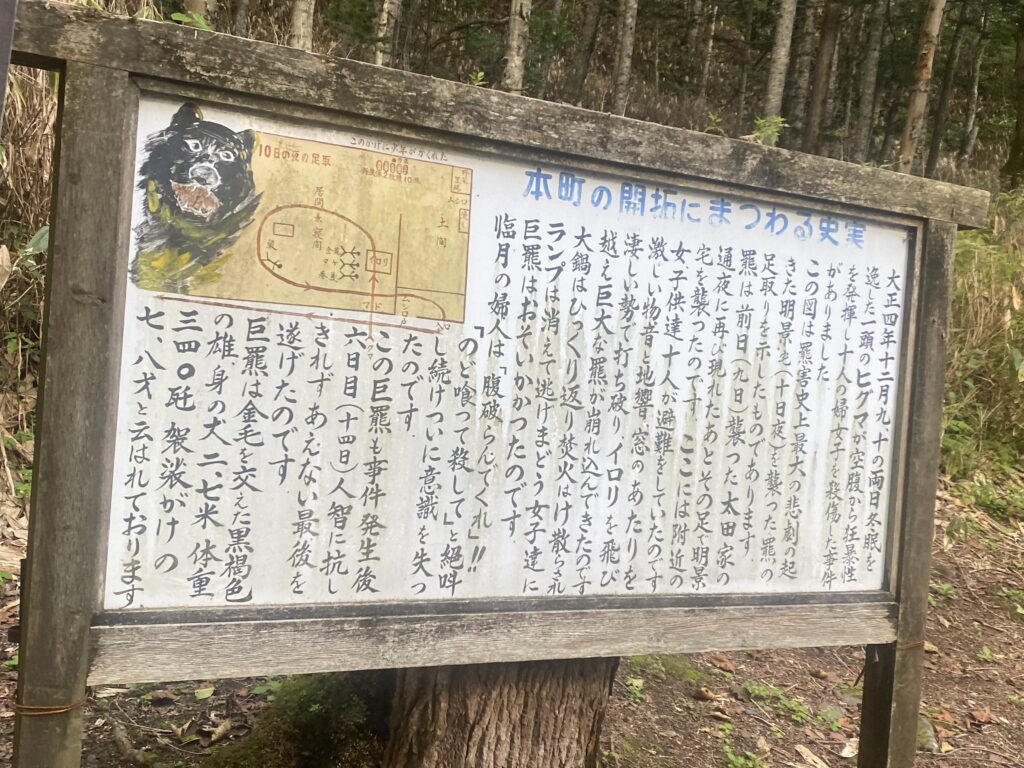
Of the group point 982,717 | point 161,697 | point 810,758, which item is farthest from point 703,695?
point 161,697

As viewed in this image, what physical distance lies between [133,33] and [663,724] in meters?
A: 3.19

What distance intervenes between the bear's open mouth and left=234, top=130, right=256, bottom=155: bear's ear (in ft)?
0.45

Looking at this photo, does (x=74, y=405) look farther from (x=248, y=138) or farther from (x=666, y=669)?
(x=666, y=669)

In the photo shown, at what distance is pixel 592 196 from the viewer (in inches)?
87.2

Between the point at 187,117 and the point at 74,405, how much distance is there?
0.70 meters

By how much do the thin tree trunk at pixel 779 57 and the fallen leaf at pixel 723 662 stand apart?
717cm

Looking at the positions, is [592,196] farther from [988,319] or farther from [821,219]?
[988,319]

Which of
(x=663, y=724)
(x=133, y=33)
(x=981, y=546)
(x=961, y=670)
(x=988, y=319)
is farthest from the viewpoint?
(x=988, y=319)

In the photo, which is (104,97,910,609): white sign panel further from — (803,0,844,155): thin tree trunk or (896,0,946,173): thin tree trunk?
(803,0,844,155): thin tree trunk

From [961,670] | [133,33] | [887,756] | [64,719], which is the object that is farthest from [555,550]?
[961,670]

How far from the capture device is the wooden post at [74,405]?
173 cm

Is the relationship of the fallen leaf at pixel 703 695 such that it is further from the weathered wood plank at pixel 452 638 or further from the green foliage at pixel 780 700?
the weathered wood plank at pixel 452 638

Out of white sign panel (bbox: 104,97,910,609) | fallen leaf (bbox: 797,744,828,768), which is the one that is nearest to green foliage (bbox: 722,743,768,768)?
fallen leaf (bbox: 797,744,828,768)

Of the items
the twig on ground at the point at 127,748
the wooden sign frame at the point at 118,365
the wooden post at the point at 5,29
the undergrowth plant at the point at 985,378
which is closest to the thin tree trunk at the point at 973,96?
the undergrowth plant at the point at 985,378
